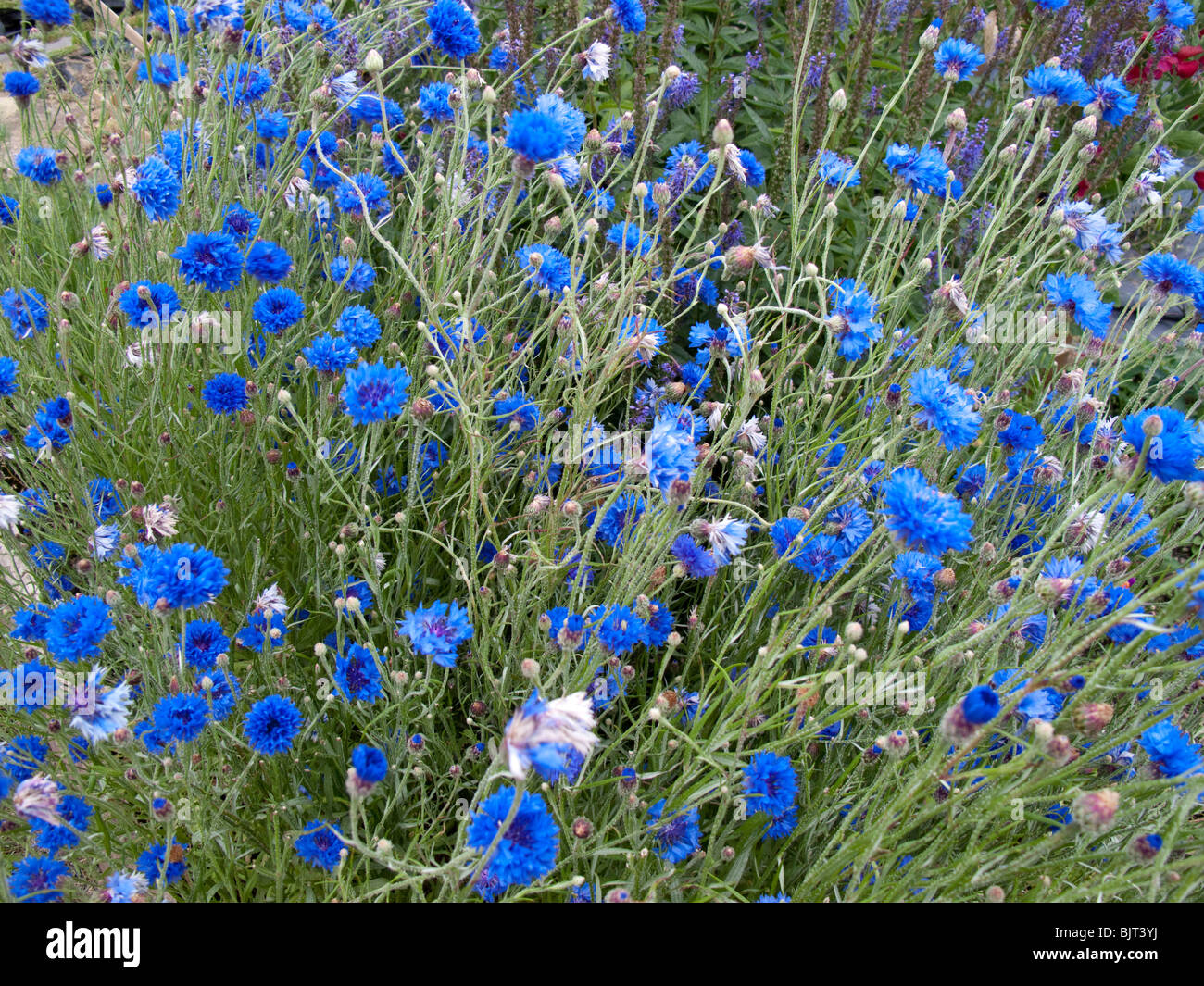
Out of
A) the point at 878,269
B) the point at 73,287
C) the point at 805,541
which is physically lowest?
the point at 805,541

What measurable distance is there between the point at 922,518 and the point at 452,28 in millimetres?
1541

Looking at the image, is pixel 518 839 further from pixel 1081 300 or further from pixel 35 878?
pixel 1081 300

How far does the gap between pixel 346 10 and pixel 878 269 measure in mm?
2527

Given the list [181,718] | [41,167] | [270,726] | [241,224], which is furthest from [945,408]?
[41,167]

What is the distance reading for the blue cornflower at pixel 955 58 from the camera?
243 centimetres

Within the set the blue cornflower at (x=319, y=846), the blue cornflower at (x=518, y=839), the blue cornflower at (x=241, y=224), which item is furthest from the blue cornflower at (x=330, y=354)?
the blue cornflower at (x=518, y=839)

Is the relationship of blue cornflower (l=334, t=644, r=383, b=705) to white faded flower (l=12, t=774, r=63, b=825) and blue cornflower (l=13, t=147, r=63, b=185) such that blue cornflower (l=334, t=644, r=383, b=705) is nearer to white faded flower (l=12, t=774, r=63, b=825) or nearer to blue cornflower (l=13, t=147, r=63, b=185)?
white faded flower (l=12, t=774, r=63, b=825)

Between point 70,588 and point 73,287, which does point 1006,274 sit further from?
point 73,287

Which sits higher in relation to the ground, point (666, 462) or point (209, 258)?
point (209, 258)

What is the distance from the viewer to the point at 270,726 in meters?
1.50
